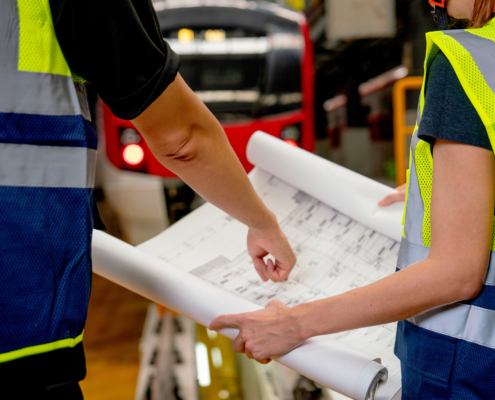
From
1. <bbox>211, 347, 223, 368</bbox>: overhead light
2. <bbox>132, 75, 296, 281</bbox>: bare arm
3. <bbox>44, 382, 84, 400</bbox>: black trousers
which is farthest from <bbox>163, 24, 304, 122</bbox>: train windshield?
A: <bbox>44, 382, 84, 400</bbox>: black trousers

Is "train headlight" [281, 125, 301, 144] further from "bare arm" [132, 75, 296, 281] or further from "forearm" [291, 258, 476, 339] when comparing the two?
"forearm" [291, 258, 476, 339]

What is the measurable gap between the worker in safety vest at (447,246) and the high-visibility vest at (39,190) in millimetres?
363

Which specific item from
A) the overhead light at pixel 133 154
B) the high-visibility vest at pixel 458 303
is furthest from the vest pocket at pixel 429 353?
the overhead light at pixel 133 154

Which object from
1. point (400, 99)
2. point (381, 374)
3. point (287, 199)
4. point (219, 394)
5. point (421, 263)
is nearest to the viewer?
point (421, 263)

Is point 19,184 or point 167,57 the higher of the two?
point 167,57

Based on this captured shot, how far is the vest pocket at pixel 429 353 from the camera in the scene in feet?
2.16

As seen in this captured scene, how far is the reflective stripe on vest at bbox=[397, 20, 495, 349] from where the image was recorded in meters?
0.59

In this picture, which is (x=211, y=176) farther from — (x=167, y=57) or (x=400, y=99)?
(x=400, y=99)

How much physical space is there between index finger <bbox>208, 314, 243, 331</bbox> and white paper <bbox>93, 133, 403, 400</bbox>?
2 centimetres

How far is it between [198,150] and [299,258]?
0.54m

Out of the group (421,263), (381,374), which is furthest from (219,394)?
(421,263)

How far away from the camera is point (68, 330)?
1.82 feet

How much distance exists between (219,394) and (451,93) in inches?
77.1

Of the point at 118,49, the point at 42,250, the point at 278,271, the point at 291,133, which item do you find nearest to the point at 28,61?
the point at 118,49
